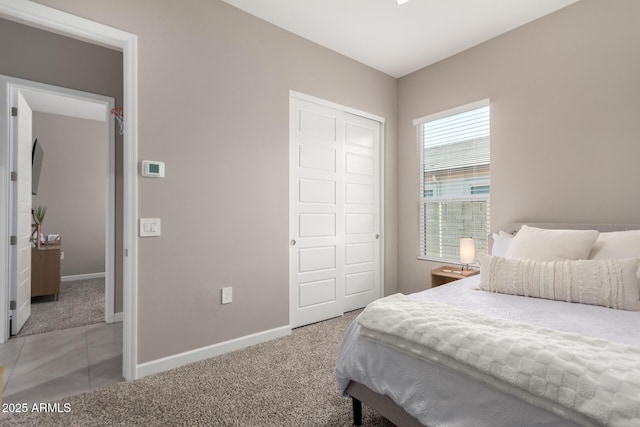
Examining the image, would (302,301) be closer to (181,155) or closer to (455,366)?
→ (181,155)

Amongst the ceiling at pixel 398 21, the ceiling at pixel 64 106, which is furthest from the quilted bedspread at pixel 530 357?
the ceiling at pixel 64 106

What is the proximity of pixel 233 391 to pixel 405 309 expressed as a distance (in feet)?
4.06

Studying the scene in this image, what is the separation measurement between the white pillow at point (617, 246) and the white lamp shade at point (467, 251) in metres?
1.12

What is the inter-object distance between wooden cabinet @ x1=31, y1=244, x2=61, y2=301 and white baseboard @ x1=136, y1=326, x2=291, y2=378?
2.82m

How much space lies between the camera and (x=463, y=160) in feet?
11.5

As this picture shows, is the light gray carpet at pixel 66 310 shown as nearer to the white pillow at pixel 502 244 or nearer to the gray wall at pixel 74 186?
the gray wall at pixel 74 186

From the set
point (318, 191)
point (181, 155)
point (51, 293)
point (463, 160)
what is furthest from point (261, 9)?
point (51, 293)

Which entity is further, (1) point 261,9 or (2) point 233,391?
(1) point 261,9

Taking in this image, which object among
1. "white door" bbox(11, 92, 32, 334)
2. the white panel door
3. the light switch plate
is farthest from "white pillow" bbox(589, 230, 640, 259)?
"white door" bbox(11, 92, 32, 334)

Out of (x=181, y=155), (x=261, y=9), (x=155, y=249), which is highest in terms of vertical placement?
(x=261, y=9)

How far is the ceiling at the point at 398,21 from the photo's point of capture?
8.66ft

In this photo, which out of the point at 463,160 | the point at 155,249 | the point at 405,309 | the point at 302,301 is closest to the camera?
the point at 405,309

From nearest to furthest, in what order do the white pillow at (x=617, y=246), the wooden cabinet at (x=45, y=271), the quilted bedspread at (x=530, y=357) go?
the quilted bedspread at (x=530, y=357)
the white pillow at (x=617, y=246)
the wooden cabinet at (x=45, y=271)

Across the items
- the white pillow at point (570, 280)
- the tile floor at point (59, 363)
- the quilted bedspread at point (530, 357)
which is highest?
the white pillow at point (570, 280)
